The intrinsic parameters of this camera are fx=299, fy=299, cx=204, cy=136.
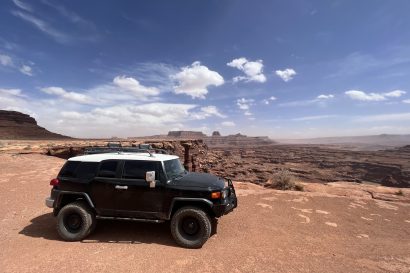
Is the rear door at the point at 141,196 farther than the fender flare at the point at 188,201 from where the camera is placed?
Yes

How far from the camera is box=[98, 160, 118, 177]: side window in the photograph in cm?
712

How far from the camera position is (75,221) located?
23.4 feet

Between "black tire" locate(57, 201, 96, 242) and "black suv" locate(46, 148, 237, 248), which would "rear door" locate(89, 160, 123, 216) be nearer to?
"black suv" locate(46, 148, 237, 248)

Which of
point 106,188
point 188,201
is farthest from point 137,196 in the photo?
point 188,201

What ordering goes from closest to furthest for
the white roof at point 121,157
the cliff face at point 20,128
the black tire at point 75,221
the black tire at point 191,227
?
1. the black tire at point 191,227
2. the black tire at point 75,221
3. the white roof at point 121,157
4. the cliff face at point 20,128

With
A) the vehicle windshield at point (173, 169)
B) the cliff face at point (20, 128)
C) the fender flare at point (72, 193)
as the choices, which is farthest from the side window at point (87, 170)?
the cliff face at point (20, 128)

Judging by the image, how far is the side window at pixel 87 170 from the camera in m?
7.22

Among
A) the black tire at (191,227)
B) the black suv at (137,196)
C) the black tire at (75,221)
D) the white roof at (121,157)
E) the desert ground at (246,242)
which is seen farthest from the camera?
the white roof at (121,157)

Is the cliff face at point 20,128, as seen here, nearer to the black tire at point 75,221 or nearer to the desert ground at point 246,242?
the desert ground at point 246,242

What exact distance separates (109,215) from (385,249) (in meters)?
6.37

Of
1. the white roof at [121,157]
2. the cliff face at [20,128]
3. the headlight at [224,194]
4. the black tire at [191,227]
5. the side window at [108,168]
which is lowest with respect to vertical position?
the black tire at [191,227]

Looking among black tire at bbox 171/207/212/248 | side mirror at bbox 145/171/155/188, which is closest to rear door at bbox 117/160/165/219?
side mirror at bbox 145/171/155/188

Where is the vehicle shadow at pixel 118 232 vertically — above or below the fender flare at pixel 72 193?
below

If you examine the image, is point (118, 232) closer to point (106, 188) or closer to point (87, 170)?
point (106, 188)
